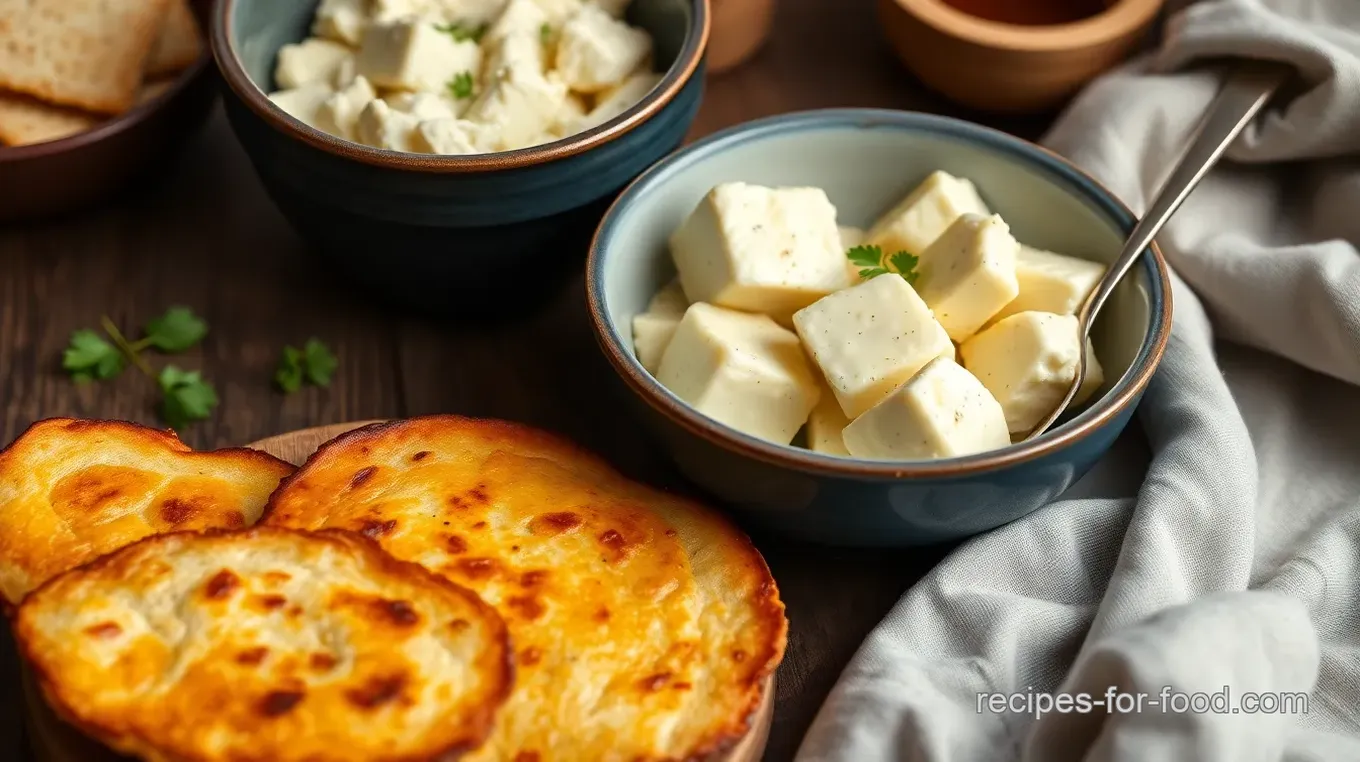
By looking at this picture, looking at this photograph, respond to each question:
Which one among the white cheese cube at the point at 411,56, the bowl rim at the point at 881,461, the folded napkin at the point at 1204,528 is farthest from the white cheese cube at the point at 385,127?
the folded napkin at the point at 1204,528

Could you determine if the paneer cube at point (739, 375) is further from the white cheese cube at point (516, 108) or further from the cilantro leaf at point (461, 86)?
the cilantro leaf at point (461, 86)

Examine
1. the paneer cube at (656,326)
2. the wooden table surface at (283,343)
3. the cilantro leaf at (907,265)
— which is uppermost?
the cilantro leaf at (907,265)

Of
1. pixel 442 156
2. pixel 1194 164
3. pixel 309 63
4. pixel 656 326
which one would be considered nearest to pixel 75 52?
pixel 309 63

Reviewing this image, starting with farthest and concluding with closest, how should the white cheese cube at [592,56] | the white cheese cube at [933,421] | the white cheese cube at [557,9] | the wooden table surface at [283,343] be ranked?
the white cheese cube at [557,9], the white cheese cube at [592,56], the wooden table surface at [283,343], the white cheese cube at [933,421]

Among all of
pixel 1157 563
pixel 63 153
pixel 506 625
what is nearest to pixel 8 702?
pixel 506 625

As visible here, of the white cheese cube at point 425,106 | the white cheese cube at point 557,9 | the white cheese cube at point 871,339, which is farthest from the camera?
the white cheese cube at point 557,9

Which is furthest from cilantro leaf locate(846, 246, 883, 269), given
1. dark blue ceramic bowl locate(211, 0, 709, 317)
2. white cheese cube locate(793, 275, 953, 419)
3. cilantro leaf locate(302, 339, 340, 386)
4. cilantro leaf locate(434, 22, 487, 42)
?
cilantro leaf locate(302, 339, 340, 386)

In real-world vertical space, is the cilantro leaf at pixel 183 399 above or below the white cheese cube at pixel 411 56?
below
